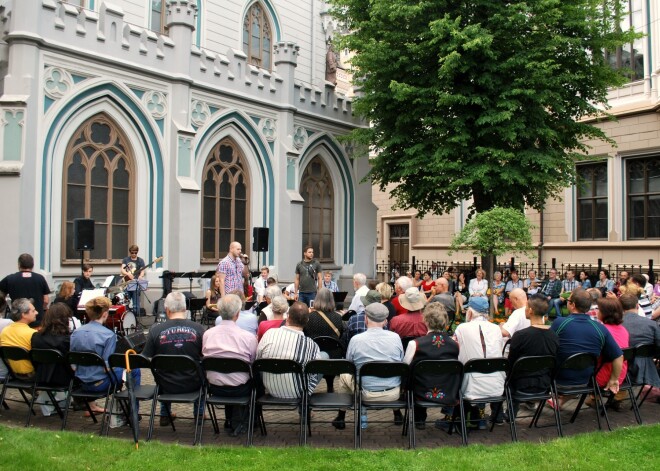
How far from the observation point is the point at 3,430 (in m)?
5.68

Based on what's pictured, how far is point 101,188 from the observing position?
45.5 ft

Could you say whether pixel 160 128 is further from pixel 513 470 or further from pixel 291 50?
pixel 513 470

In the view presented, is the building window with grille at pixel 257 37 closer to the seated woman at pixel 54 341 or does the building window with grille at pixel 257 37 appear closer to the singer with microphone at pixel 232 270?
the singer with microphone at pixel 232 270

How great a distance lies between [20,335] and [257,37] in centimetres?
1644

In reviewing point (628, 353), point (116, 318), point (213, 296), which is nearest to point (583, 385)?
point (628, 353)

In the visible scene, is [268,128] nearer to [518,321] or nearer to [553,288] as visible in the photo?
[553,288]

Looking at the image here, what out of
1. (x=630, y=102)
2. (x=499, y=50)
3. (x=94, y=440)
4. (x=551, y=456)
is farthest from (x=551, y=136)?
(x=94, y=440)

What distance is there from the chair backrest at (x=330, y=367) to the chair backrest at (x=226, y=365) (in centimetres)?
58

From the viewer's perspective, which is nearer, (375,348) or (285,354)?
(285,354)

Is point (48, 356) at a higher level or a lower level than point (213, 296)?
lower

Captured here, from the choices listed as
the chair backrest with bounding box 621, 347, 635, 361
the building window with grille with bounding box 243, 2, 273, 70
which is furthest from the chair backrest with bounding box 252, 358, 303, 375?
the building window with grille with bounding box 243, 2, 273, 70

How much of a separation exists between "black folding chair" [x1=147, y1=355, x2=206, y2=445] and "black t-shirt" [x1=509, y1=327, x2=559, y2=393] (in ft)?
10.1

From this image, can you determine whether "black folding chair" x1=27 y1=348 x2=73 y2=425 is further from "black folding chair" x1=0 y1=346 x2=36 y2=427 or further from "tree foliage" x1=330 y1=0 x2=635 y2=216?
"tree foliage" x1=330 y1=0 x2=635 y2=216

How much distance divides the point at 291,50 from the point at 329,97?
2.16 m
